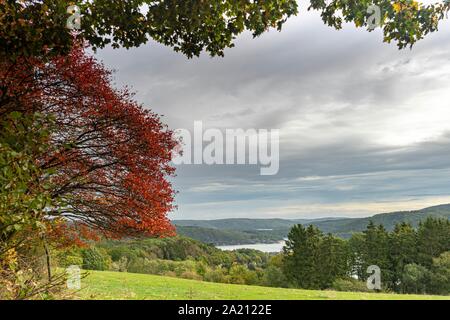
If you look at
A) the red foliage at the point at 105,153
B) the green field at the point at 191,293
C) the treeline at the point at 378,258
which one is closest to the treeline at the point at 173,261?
the treeline at the point at 378,258

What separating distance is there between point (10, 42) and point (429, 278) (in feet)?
252

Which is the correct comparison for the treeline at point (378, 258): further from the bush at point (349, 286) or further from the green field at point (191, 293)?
the green field at point (191, 293)

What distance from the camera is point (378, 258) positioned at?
71.8 m

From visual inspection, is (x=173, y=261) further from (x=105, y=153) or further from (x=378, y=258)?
(x=105, y=153)

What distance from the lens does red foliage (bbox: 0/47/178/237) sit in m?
11.3

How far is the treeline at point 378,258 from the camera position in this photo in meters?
65.9

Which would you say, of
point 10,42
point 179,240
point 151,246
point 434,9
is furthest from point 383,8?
point 179,240

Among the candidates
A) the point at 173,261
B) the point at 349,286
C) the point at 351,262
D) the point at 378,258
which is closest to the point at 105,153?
the point at 349,286

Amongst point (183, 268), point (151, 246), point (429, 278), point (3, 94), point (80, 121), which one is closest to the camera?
point (3, 94)

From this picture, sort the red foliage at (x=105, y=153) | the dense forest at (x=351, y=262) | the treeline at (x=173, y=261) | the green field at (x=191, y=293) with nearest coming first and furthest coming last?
the red foliage at (x=105, y=153)
the green field at (x=191, y=293)
the treeline at (x=173, y=261)
the dense forest at (x=351, y=262)

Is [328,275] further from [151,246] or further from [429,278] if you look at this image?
[151,246]

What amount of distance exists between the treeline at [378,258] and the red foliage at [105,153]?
60.8m

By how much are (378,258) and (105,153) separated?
72.3 metres
